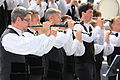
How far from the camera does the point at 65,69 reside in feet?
17.9

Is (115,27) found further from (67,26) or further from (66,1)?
(66,1)

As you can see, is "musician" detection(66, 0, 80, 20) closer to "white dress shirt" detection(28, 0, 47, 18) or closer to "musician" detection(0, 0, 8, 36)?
"white dress shirt" detection(28, 0, 47, 18)

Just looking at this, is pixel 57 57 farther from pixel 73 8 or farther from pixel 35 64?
pixel 73 8

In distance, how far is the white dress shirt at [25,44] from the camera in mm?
4547

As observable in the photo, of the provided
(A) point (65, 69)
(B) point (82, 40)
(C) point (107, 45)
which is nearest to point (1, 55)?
(A) point (65, 69)

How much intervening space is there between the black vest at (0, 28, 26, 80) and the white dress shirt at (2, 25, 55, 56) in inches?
2.6

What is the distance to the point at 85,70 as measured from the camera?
5844 millimetres

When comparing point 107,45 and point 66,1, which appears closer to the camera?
point 107,45

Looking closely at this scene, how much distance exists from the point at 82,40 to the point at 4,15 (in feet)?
6.56

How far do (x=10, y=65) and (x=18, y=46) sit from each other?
286 mm

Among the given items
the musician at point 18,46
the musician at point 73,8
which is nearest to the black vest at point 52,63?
the musician at point 18,46

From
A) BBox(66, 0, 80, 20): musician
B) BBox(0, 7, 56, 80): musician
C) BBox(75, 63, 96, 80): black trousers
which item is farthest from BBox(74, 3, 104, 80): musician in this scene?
BBox(66, 0, 80, 20): musician

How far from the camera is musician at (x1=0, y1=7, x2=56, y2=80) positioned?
15.0 ft

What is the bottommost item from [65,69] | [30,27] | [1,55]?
[65,69]
